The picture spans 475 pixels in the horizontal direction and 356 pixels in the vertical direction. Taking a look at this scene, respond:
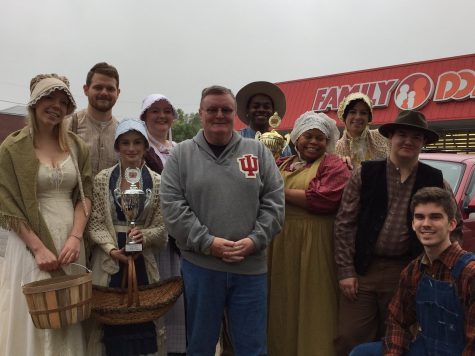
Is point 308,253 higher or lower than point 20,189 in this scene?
lower

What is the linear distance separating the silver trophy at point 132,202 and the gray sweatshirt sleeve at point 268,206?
2.53 feet

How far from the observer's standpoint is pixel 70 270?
9.96 ft

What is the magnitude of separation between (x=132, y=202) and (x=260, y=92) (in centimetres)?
154

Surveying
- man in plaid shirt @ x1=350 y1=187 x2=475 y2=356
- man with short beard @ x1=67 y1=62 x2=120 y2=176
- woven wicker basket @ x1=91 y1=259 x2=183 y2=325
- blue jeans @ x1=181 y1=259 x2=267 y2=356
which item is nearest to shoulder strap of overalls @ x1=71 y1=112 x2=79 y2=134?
man with short beard @ x1=67 y1=62 x2=120 y2=176

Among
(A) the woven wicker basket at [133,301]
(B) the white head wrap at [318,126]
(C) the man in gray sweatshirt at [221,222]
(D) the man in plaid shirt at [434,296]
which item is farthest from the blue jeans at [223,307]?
(B) the white head wrap at [318,126]

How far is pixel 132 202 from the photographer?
9.86 feet

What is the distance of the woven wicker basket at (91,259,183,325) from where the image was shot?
109 inches

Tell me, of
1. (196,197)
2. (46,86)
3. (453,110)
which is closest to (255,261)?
(196,197)

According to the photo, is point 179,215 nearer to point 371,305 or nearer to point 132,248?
point 132,248

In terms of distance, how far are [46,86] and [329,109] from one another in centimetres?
1473

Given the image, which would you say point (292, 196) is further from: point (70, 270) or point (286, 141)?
point (70, 270)

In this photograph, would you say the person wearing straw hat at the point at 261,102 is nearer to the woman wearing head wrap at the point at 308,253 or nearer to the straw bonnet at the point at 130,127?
the woman wearing head wrap at the point at 308,253

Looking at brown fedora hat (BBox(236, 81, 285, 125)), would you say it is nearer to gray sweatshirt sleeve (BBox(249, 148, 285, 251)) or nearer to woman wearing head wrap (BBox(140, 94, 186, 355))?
woman wearing head wrap (BBox(140, 94, 186, 355))

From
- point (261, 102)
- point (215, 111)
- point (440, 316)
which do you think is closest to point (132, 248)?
point (215, 111)
